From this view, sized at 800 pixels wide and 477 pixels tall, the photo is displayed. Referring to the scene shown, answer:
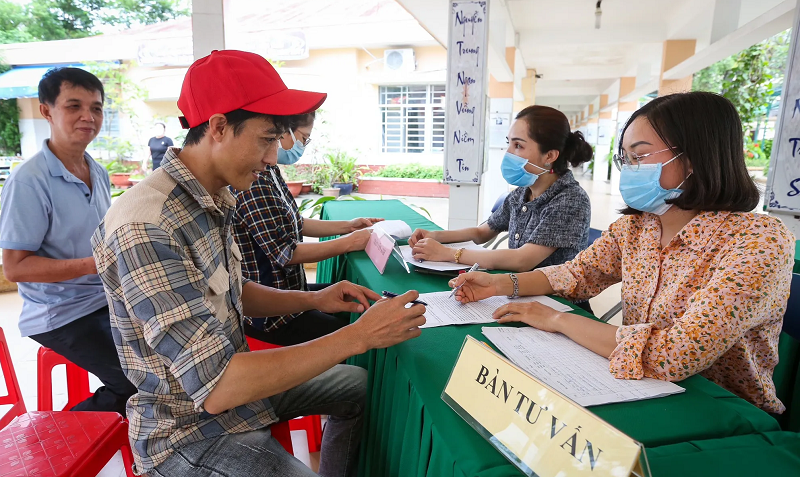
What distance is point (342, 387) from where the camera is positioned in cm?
133

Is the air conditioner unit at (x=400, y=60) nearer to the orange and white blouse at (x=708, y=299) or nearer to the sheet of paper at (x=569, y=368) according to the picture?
the orange and white blouse at (x=708, y=299)

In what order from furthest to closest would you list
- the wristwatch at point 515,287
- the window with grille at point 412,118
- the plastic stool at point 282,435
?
1. the window with grille at point 412,118
2. the wristwatch at point 515,287
3. the plastic stool at point 282,435

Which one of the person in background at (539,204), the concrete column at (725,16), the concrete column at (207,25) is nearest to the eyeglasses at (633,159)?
the person in background at (539,204)

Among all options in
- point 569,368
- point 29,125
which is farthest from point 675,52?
point 29,125

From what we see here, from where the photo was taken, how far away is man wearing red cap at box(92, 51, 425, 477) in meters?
0.84

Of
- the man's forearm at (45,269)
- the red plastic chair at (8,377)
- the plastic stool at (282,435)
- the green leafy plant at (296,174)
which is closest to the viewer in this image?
the plastic stool at (282,435)

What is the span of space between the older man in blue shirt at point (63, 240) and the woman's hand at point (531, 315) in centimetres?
129

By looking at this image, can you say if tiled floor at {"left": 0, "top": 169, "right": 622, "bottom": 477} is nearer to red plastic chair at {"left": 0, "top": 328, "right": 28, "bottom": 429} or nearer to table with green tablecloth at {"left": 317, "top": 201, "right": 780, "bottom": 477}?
red plastic chair at {"left": 0, "top": 328, "right": 28, "bottom": 429}

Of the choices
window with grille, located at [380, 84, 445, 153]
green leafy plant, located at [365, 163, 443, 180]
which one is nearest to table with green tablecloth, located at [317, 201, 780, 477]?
green leafy plant, located at [365, 163, 443, 180]

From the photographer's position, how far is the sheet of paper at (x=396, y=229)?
2043 millimetres

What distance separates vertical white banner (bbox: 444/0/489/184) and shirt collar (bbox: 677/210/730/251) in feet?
7.77

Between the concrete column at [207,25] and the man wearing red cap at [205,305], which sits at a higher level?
the concrete column at [207,25]

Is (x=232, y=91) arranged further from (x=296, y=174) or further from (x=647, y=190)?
(x=296, y=174)

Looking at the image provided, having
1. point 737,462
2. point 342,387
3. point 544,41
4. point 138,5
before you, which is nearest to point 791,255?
point 737,462
